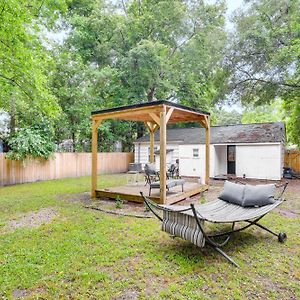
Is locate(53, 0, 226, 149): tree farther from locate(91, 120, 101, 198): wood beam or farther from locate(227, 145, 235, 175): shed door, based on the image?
locate(91, 120, 101, 198): wood beam

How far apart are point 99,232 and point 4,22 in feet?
21.5

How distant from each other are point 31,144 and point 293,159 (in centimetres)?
1496

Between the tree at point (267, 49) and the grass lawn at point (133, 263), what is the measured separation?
820 centimetres

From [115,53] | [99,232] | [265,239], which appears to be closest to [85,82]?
[115,53]

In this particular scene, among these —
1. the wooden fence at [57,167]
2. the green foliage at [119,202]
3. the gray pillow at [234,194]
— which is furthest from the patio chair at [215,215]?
the wooden fence at [57,167]

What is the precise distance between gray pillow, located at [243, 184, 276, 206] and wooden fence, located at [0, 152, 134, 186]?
406 inches

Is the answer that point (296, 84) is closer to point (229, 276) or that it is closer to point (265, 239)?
point (265, 239)

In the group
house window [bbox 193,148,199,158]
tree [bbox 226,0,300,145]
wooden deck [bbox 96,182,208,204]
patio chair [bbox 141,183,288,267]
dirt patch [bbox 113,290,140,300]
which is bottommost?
dirt patch [bbox 113,290,140,300]

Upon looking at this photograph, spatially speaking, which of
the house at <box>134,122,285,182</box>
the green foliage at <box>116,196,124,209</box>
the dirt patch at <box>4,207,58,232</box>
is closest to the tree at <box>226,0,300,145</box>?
the house at <box>134,122,285,182</box>

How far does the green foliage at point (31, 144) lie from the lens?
10719 millimetres

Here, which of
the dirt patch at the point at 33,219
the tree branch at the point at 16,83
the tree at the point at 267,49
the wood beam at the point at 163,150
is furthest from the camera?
the tree at the point at 267,49

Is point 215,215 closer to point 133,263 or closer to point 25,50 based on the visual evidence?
point 133,263

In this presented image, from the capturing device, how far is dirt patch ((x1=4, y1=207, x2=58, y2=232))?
5.01 m

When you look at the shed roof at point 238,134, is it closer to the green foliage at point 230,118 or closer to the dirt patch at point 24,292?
the dirt patch at point 24,292
